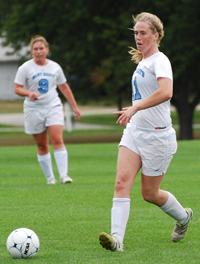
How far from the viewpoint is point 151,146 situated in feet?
22.2

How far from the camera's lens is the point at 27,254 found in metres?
6.35

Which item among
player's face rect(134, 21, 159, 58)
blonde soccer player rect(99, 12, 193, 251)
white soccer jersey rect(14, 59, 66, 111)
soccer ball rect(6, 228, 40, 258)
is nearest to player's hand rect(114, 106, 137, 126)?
blonde soccer player rect(99, 12, 193, 251)

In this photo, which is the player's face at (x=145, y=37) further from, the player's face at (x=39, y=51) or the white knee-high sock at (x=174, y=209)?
the player's face at (x=39, y=51)

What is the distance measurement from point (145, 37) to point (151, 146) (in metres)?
1.02

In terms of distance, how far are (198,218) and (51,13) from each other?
22.4 meters

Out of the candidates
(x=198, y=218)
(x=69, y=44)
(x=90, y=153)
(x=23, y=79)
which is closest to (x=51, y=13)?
(x=69, y=44)

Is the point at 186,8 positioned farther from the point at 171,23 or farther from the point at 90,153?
Result: the point at 90,153

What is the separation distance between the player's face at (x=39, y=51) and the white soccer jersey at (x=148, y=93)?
16.1 feet

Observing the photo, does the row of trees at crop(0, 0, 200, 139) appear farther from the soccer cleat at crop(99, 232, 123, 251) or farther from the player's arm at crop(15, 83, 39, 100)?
the soccer cleat at crop(99, 232, 123, 251)

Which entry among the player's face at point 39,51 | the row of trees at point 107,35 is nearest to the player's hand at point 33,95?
the player's face at point 39,51

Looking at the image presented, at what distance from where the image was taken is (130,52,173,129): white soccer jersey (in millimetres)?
6727

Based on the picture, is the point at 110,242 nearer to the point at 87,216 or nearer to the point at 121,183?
the point at 121,183

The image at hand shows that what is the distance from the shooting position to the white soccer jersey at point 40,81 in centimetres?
1170

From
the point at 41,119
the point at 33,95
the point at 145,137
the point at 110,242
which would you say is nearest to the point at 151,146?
the point at 145,137
